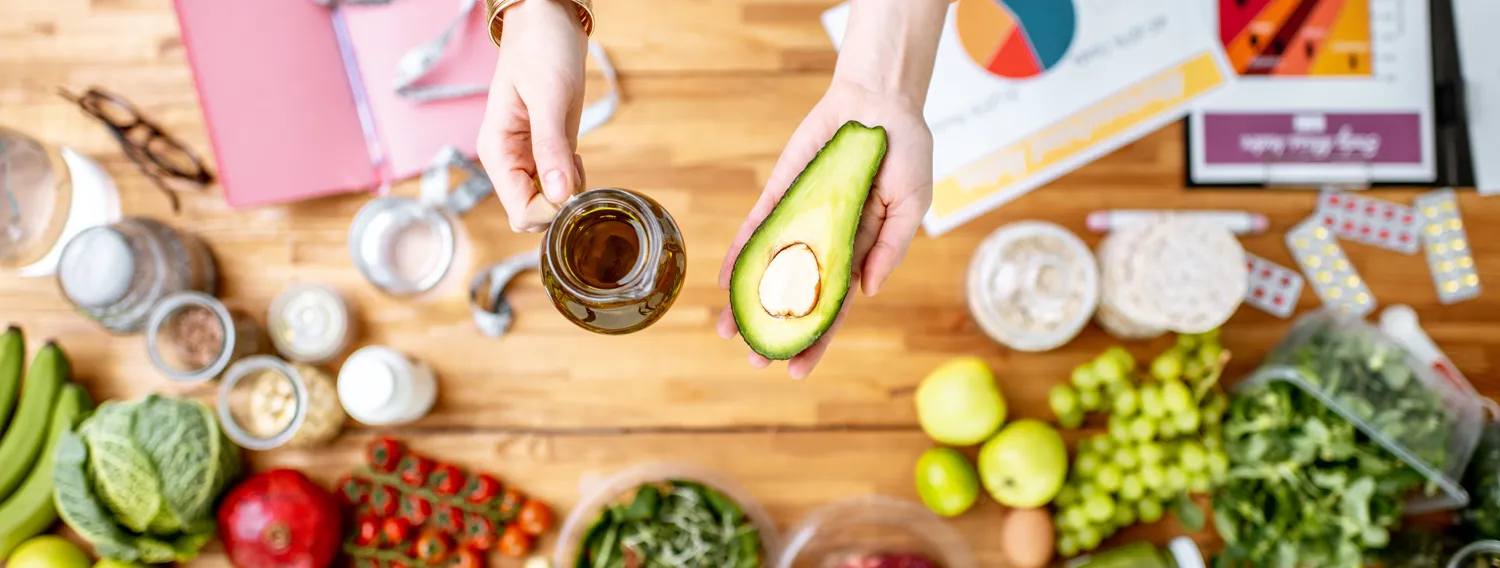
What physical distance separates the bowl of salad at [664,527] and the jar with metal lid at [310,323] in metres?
0.38

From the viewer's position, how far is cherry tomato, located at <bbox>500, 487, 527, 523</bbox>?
109 centimetres

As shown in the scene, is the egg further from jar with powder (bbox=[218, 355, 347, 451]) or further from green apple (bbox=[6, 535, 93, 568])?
green apple (bbox=[6, 535, 93, 568])

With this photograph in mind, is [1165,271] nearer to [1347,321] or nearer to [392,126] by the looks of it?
[1347,321]

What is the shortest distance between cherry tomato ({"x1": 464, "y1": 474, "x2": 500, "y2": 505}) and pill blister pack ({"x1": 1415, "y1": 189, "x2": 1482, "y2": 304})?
4.14 feet

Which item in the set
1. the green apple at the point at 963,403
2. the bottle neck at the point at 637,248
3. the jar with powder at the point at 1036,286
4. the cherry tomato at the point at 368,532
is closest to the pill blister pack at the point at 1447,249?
the jar with powder at the point at 1036,286

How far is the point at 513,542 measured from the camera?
3.57 ft

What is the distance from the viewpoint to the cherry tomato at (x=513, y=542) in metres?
1.09

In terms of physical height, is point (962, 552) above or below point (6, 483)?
below

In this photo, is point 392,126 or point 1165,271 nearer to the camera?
point 1165,271

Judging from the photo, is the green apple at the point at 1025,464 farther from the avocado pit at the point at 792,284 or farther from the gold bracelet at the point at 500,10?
the gold bracelet at the point at 500,10

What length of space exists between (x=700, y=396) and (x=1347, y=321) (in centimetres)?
81

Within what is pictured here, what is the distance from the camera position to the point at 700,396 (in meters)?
1.13

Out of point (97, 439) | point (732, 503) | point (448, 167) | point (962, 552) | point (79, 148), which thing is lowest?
point (962, 552)

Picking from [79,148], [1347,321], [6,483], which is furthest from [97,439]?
[1347,321]
